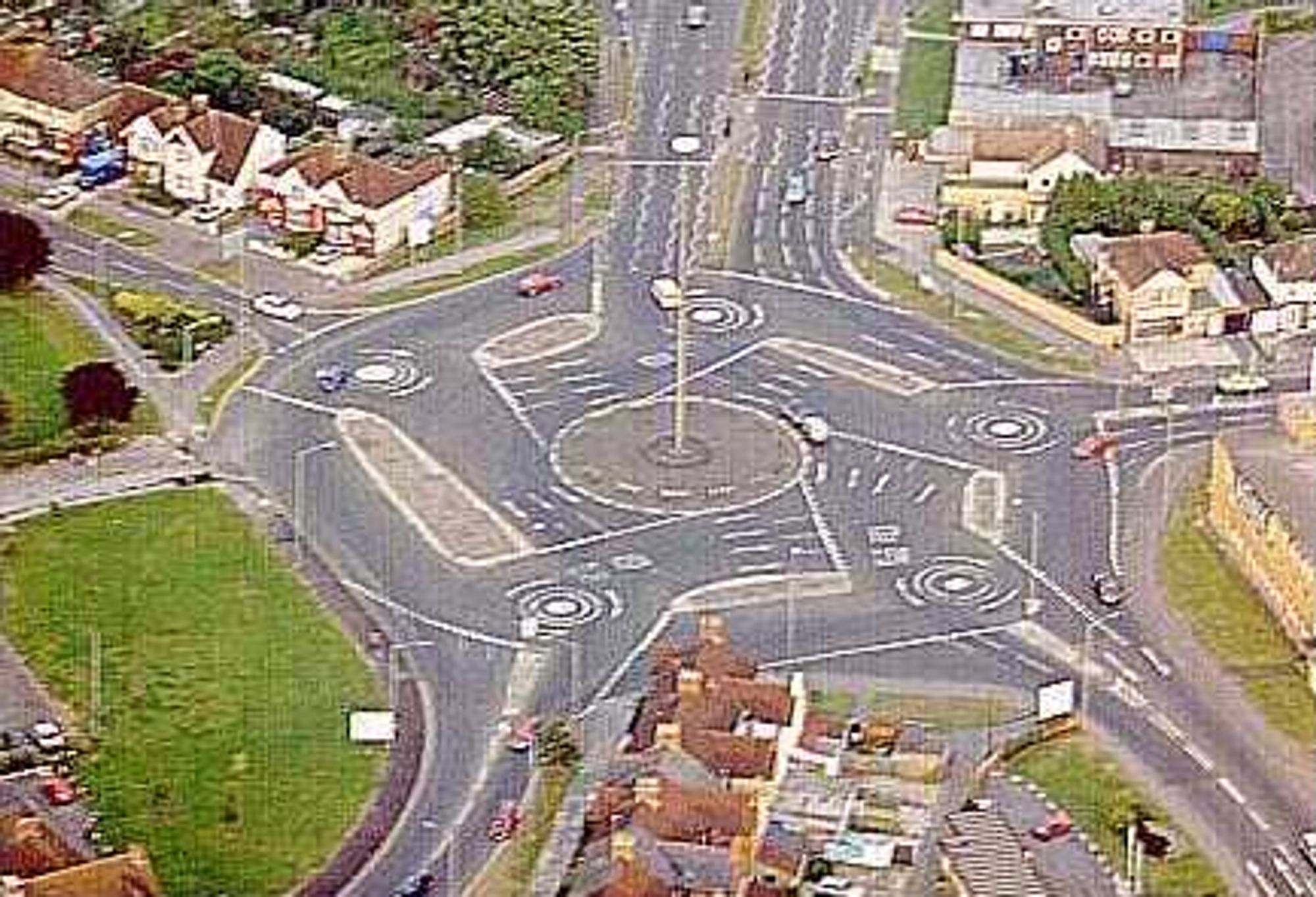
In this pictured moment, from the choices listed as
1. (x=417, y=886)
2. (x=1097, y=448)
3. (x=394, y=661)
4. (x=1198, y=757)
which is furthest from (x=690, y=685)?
(x=1097, y=448)

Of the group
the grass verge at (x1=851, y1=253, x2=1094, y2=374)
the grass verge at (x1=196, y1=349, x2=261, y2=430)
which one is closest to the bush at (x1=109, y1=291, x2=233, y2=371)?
the grass verge at (x1=196, y1=349, x2=261, y2=430)

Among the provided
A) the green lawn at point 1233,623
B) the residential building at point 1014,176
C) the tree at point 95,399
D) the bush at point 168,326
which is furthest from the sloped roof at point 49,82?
the green lawn at point 1233,623

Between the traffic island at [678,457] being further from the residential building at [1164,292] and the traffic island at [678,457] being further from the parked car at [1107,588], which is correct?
the residential building at [1164,292]

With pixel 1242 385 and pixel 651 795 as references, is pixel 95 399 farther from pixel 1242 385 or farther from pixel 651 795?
pixel 1242 385

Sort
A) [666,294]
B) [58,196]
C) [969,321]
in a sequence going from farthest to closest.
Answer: [58,196]
[666,294]
[969,321]

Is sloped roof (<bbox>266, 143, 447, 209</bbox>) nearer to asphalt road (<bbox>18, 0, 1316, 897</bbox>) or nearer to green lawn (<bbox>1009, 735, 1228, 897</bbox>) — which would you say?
asphalt road (<bbox>18, 0, 1316, 897</bbox>)
